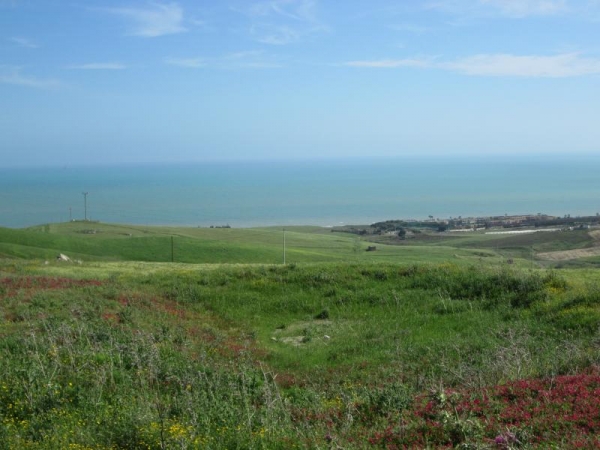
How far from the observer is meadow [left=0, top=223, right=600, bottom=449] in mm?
7219

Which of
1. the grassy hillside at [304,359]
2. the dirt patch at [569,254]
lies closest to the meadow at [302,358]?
the grassy hillside at [304,359]

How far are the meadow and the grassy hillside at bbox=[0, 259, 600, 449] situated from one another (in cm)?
4

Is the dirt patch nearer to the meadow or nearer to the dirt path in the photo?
A: the dirt path

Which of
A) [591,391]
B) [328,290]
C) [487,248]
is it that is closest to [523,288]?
[328,290]

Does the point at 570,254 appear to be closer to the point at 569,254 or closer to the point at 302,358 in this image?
the point at 569,254

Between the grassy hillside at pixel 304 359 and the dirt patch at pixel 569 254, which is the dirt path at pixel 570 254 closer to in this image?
the dirt patch at pixel 569 254

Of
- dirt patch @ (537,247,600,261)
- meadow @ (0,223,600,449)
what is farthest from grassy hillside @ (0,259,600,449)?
dirt patch @ (537,247,600,261)

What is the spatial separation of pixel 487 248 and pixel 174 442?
60168 millimetres

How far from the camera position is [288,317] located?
19.3 metres

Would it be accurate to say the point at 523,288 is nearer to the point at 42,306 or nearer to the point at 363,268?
the point at 363,268

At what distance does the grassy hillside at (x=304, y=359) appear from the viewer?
284 inches

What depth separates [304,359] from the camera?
14.1 m

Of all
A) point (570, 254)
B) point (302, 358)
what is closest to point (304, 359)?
point (302, 358)

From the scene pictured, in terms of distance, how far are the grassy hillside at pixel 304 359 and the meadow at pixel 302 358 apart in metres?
0.04
